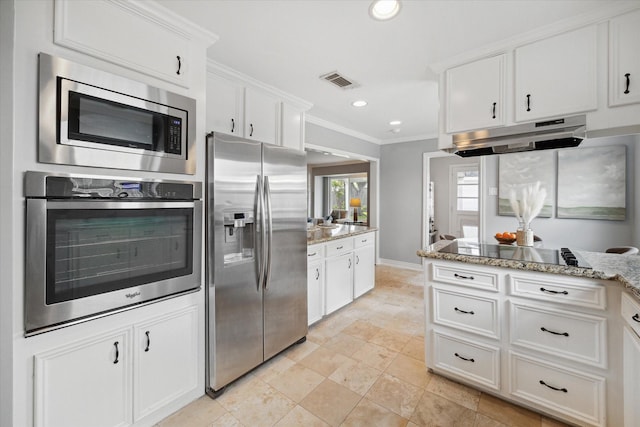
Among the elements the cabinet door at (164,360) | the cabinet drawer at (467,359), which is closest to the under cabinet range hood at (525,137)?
the cabinet drawer at (467,359)

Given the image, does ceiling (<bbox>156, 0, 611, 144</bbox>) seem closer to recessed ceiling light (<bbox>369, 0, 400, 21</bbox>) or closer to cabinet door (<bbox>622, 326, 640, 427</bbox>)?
recessed ceiling light (<bbox>369, 0, 400, 21</bbox>)

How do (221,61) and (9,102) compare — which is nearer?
(9,102)

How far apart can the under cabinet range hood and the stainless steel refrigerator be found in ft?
4.67

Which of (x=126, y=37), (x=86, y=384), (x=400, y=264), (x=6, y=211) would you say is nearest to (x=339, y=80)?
(x=126, y=37)

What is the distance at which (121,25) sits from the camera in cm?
151

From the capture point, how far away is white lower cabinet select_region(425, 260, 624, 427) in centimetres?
153

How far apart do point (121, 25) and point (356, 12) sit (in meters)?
1.35

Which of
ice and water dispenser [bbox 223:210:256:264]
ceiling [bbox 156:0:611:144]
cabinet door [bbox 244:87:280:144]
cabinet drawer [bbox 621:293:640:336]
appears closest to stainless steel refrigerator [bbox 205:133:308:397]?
ice and water dispenser [bbox 223:210:256:264]

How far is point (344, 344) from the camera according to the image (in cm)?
267

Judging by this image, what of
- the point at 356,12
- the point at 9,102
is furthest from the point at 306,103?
the point at 9,102

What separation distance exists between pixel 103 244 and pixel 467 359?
7.97ft

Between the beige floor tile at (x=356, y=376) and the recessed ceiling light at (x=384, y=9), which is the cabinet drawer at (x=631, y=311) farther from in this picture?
the recessed ceiling light at (x=384, y=9)

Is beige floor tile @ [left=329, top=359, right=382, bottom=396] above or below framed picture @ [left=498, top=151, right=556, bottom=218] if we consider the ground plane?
below

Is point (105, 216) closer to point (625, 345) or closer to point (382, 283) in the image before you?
point (625, 345)
